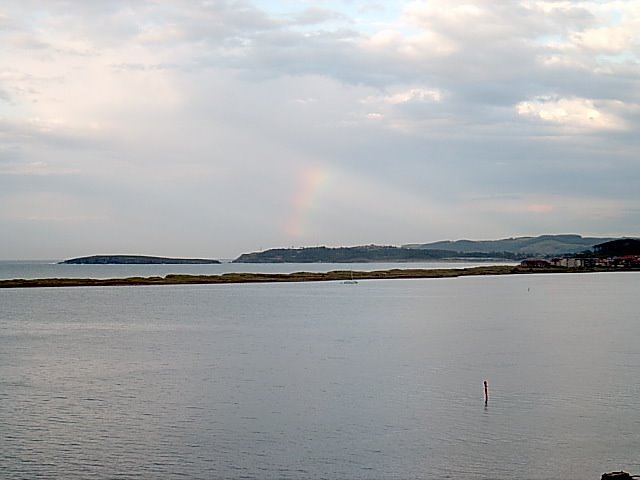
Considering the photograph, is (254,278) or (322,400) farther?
(254,278)

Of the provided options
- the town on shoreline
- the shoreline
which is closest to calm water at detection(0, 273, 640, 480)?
the shoreline

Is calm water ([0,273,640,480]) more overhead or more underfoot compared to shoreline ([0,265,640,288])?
more underfoot

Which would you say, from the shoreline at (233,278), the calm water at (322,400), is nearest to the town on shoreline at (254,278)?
the shoreline at (233,278)

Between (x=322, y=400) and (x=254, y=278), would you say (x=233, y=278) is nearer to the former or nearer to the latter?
(x=254, y=278)

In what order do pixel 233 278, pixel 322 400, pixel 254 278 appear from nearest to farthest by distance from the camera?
pixel 322 400
pixel 233 278
pixel 254 278

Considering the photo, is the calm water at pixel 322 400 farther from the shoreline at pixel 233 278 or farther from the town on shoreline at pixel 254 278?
the town on shoreline at pixel 254 278

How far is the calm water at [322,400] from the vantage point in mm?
13031

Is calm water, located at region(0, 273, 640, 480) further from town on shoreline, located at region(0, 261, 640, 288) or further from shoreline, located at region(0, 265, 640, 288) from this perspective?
town on shoreline, located at region(0, 261, 640, 288)

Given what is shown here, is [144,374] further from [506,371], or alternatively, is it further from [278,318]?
[278,318]

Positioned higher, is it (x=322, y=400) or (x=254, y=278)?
(x=254, y=278)

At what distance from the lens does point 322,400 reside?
18.2 m

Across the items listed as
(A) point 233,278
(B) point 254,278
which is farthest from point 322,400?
(B) point 254,278

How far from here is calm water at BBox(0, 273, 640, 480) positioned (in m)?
13.0

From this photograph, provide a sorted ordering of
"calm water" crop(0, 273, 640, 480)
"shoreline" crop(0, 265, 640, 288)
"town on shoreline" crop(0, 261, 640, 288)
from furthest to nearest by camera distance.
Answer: "town on shoreline" crop(0, 261, 640, 288) < "shoreline" crop(0, 265, 640, 288) < "calm water" crop(0, 273, 640, 480)
